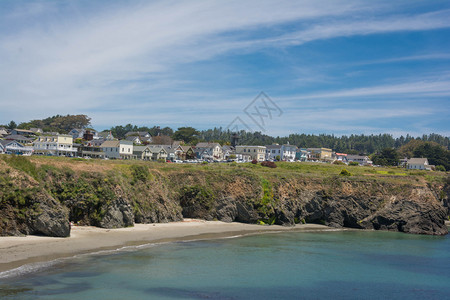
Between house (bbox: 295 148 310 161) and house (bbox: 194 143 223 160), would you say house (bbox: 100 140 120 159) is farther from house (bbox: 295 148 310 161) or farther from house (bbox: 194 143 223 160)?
house (bbox: 295 148 310 161)

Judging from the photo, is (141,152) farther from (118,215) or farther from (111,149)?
(118,215)

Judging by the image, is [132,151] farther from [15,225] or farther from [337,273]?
[337,273]

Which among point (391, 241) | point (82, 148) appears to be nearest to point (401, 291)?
point (391, 241)

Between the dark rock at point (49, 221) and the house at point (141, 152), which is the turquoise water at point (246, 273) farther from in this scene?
the house at point (141, 152)

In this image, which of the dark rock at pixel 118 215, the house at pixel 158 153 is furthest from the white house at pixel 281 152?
the dark rock at pixel 118 215

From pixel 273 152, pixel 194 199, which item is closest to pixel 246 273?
pixel 194 199

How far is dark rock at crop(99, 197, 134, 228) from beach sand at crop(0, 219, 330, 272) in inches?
30.7

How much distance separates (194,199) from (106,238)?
1623cm

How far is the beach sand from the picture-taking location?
80.2 feet

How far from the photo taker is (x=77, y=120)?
640 feet

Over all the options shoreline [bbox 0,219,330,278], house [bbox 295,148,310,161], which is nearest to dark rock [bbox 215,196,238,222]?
shoreline [bbox 0,219,330,278]

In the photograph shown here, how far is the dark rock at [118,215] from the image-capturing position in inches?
1393

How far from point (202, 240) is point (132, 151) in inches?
2692

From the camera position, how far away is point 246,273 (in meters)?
26.4
